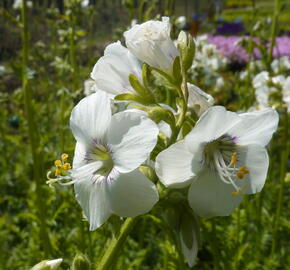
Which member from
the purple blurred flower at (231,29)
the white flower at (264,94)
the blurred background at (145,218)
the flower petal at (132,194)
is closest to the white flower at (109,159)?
the flower petal at (132,194)

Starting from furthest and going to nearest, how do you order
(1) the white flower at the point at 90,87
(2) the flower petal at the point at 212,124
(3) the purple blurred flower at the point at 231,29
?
(3) the purple blurred flower at the point at 231,29, (1) the white flower at the point at 90,87, (2) the flower petal at the point at 212,124

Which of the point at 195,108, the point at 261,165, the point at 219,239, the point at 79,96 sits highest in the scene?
the point at 195,108

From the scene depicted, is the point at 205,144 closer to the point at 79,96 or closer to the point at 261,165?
the point at 261,165

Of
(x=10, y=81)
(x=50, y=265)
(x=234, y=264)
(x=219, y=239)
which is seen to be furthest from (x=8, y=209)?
(x=10, y=81)

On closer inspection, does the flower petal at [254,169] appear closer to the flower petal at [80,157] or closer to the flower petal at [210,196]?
the flower petal at [210,196]

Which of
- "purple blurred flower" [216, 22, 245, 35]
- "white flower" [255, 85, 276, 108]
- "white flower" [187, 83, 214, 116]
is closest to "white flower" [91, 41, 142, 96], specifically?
"white flower" [187, 83, 214, 116]

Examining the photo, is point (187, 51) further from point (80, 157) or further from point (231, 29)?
point (231, 29)
